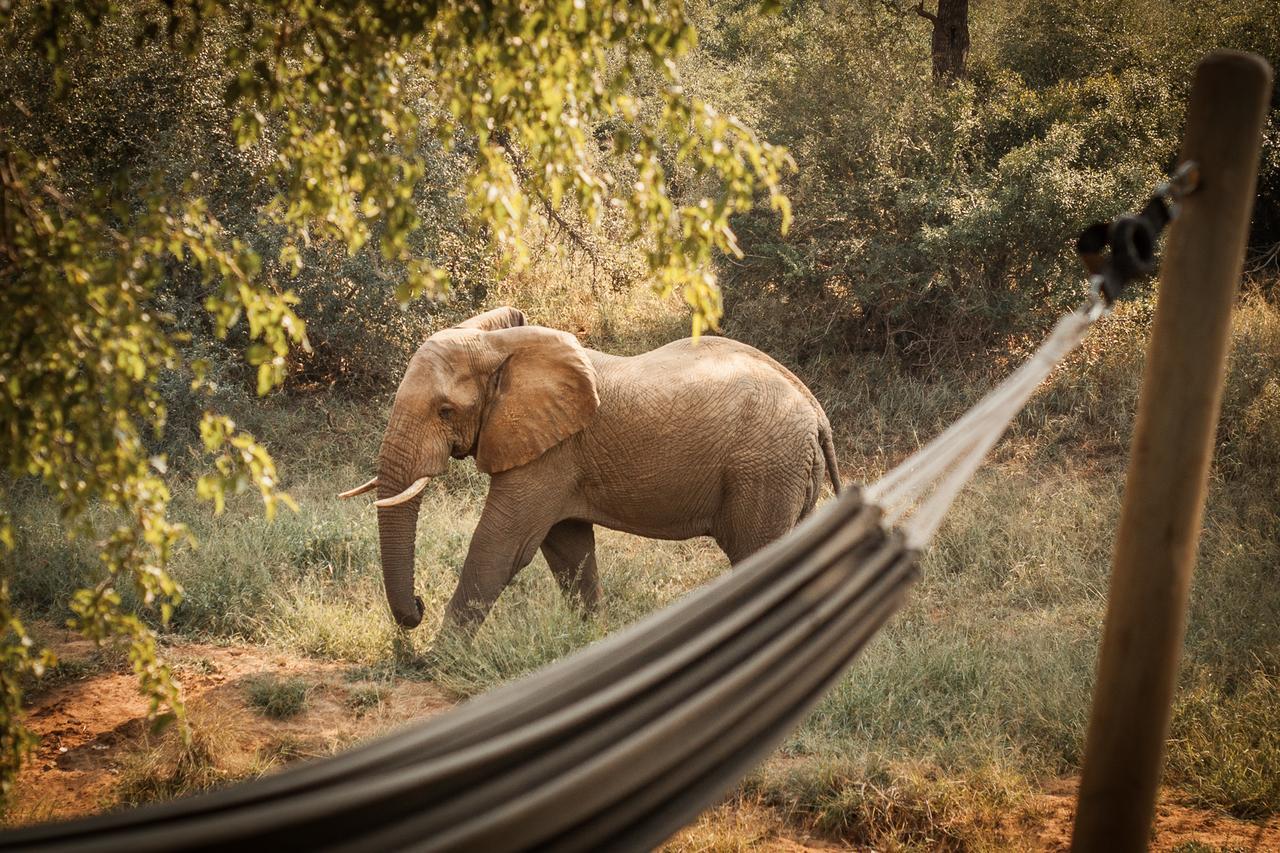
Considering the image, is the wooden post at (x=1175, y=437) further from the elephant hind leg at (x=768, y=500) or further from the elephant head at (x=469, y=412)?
the elephant head at (x=469, y=412)

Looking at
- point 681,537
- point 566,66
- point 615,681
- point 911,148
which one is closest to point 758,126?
point 911,148

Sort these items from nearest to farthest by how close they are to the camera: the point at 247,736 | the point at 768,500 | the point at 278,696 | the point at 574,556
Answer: the point at 247,736
the point at 278,696
the point at 768,500
the point at 574,556

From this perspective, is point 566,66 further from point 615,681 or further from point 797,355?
point 797,355

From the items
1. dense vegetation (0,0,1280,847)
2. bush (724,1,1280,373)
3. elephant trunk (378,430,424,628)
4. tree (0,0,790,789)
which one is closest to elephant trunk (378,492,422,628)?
elephant trunk (378,430,424,628)

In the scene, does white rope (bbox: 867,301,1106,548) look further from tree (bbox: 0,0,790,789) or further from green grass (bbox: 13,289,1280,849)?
green grass (bbox: 13,289,1280,849)

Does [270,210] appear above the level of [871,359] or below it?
Result: above

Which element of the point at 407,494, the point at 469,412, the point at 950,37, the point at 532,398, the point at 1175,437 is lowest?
the point at 407,494

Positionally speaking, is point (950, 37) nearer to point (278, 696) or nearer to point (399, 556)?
point (399, 556)

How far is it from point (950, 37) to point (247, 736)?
10221mm

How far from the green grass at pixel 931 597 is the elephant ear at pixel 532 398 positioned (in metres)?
1.00

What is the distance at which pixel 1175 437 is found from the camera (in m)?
2.34

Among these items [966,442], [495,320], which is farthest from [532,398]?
[966,442]

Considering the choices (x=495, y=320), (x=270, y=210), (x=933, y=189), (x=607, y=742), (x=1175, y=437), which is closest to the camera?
(x=607, y=742)

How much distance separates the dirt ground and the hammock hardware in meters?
2.59
